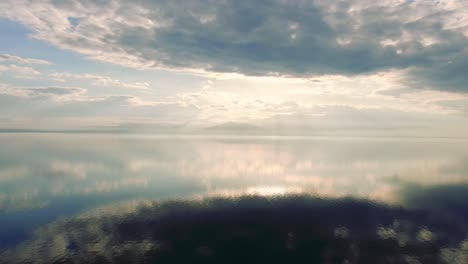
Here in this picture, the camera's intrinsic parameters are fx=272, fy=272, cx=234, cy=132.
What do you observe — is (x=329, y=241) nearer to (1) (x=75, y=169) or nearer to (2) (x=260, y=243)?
(2) (x=260, y=243)

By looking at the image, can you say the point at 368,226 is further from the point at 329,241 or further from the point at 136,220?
the point at 136,220

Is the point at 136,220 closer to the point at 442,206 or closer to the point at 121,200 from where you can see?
the point at 121,200

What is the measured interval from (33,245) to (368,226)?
74.3 meters

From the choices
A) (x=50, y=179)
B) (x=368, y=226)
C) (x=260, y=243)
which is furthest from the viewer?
(x=50, y=179)

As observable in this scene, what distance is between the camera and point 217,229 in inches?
2488

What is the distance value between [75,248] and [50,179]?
7960cm

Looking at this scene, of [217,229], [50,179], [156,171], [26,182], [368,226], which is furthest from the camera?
[156,171]

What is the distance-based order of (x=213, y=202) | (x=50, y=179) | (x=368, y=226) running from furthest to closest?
1. (x=50, y=179)
2. (x=213, y=202)
3. (x=368, y=226)

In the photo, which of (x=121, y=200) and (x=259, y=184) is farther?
(x=259, y=184)

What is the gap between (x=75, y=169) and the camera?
14538 cm

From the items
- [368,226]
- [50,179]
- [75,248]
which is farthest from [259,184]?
[50,179]

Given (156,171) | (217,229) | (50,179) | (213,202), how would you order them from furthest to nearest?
(156,171) < (50,179) < (213,202) < (217,229)

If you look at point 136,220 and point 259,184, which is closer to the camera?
point 136,220

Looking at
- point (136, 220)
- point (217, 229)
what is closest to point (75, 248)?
point (136, 220)
